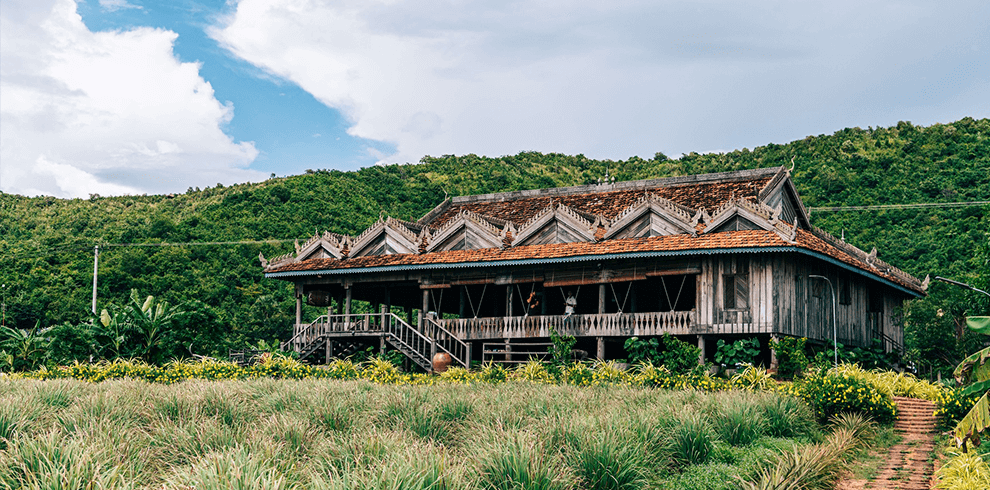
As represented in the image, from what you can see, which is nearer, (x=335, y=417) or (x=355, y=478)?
(x=355, y=478)

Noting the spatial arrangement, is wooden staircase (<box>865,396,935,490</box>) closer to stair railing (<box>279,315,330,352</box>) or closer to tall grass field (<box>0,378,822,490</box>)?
tall grass field (<box>0,378,822,490</box>)

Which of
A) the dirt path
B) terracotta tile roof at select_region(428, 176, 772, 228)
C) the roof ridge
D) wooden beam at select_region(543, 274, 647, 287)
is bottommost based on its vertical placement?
the dirt path

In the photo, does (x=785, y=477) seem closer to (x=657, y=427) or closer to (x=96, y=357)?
(x=657, y=427)

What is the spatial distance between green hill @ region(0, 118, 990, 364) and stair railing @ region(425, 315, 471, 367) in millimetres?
20523

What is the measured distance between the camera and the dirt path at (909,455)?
1527 cm

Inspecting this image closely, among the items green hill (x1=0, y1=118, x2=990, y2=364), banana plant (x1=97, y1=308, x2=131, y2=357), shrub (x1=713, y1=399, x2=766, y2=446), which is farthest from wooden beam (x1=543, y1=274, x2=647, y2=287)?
green hill (x1=0, y1=118, x2=990, y2=364)

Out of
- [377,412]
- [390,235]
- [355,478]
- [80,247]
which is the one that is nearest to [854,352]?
[390,235]

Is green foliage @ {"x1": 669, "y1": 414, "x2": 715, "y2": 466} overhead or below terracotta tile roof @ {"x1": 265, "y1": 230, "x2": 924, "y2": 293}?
below

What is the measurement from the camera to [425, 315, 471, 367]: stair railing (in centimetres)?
3212

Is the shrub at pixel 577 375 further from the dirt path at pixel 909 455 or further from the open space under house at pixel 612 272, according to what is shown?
the dirt path at pixel 909 455

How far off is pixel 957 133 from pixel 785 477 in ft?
174

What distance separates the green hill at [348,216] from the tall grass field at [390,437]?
101 feet

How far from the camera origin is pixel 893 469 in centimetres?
1656

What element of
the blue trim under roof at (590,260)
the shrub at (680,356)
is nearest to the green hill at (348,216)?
the blue trim under roof at (590,260)
